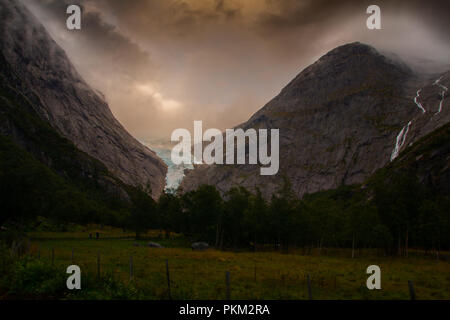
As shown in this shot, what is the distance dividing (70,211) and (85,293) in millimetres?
107254

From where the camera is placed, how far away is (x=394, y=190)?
7356 cm

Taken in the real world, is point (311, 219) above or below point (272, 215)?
below

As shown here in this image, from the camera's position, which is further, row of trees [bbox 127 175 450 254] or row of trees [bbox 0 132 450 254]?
row of trees [bbox 127 175 450 254]

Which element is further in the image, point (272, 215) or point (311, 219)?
point (272, 215)

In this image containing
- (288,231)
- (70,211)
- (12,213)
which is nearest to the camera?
(12,213)

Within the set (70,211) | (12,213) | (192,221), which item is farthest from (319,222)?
(70,211)

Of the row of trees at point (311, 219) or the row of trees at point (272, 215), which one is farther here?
the row of trees at point (311, 219)

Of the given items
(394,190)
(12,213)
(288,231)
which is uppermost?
(394,190)

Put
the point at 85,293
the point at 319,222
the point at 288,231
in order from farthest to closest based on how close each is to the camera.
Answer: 1. the point at 288,231
2. the point at 319,222
3. the point at 85,293
